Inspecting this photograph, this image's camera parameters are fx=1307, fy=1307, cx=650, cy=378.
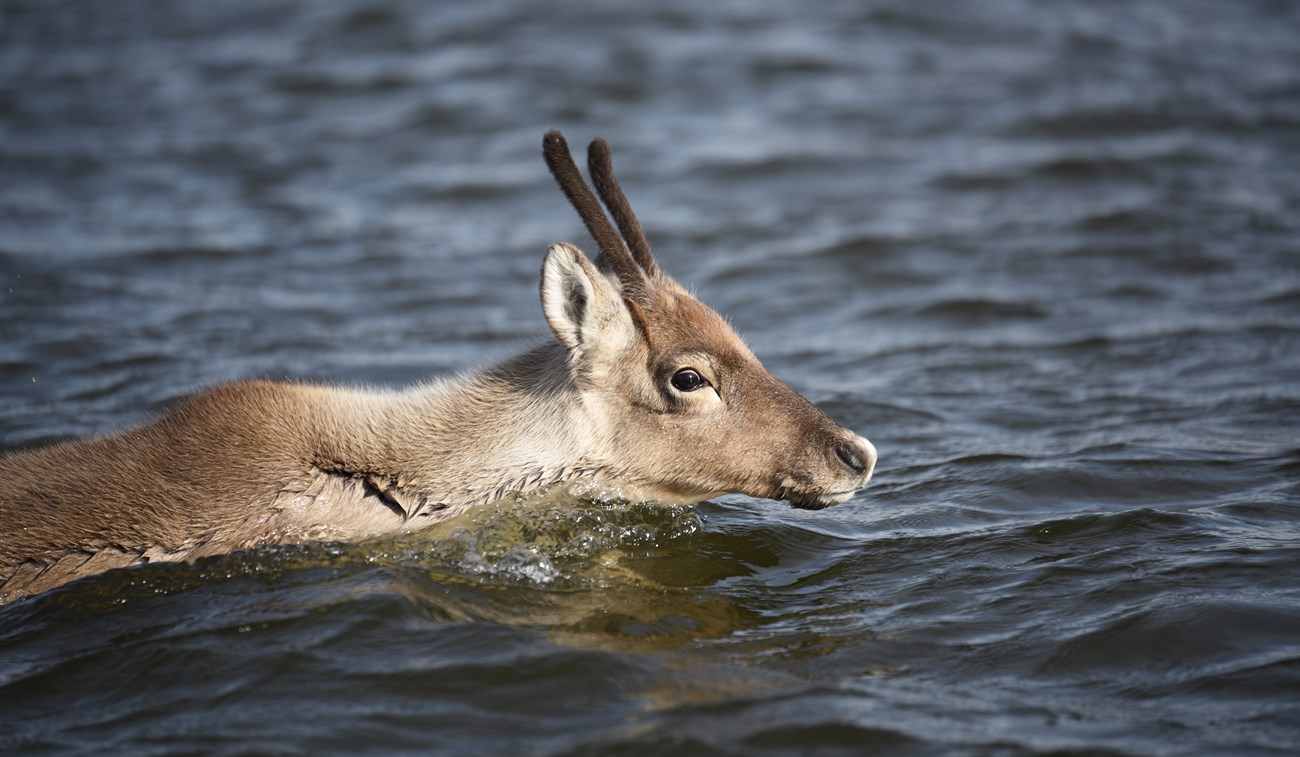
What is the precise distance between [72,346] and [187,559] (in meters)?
7.25

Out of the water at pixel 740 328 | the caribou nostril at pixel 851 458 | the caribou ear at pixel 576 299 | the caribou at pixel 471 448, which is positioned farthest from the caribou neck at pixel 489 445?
the caribou nostril at pixel 851 458

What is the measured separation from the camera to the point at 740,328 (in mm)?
15508

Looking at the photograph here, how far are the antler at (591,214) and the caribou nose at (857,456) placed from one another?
1683 mm

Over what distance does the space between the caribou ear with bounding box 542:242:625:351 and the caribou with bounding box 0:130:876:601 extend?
12mm

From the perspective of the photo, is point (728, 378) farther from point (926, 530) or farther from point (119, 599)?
point (119, 599)

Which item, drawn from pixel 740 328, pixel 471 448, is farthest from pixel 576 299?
pixel 740 328

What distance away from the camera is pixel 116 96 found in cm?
2511

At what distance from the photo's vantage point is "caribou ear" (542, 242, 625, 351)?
26.8 ft

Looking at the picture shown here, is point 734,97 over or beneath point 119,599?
over

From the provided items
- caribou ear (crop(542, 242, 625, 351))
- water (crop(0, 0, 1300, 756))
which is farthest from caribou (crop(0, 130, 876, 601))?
water (crop(0, 0, 1300, 756))

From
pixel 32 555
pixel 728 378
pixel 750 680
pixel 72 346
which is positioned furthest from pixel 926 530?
pixel 72 346

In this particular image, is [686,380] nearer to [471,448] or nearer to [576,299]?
[576,299]

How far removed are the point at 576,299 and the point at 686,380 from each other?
3.14ft

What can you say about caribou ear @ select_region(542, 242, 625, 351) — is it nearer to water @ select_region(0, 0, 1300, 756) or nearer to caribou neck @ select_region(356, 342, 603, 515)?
caribou neck @ select_region(356, 342, 603, 515)
